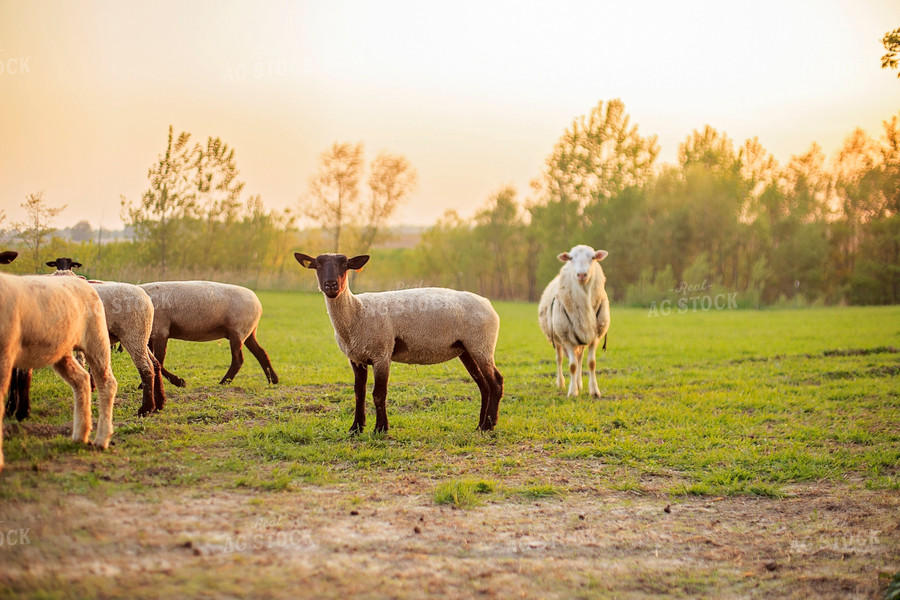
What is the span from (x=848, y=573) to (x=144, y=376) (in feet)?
24.1

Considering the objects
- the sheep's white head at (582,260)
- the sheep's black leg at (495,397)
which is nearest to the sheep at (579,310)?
the sheep's white head at (582,260)

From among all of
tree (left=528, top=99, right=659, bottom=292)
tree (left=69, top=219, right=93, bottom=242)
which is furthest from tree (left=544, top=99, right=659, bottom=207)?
tree (left=69, top=219, right=93, bottom=242)

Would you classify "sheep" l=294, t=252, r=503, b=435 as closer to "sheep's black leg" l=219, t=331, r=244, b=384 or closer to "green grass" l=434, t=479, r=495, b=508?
"green grass" l=434, t=479, r=495, b=508

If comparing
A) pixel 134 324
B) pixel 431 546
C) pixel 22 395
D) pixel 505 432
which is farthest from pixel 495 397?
pixel 22 395

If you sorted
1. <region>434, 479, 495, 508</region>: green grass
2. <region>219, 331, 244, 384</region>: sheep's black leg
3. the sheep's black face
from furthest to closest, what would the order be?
<region>219, 331, 244, 384</region>: sheep's black leg, the sheep's black face, <region>434, 479, 495, 508</region>: green grass

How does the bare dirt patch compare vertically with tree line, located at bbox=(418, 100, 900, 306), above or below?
below

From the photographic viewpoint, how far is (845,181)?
1876 inches

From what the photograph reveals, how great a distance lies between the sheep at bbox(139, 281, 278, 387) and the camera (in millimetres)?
10289

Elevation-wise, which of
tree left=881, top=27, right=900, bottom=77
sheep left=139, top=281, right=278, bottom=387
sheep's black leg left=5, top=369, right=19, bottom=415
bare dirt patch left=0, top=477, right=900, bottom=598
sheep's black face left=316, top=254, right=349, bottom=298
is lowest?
bare dirt patch left=0, top=477, right=900, bottom=598

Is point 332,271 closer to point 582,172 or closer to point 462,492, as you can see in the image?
point 462,492

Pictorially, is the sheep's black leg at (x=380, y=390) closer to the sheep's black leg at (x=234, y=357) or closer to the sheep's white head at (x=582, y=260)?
the sheep's black leg at (x=234, y=357)

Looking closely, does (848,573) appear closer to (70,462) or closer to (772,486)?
(772,486)

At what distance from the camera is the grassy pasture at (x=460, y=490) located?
166 inches

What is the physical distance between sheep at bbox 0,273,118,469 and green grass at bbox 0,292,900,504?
462 millimetres
